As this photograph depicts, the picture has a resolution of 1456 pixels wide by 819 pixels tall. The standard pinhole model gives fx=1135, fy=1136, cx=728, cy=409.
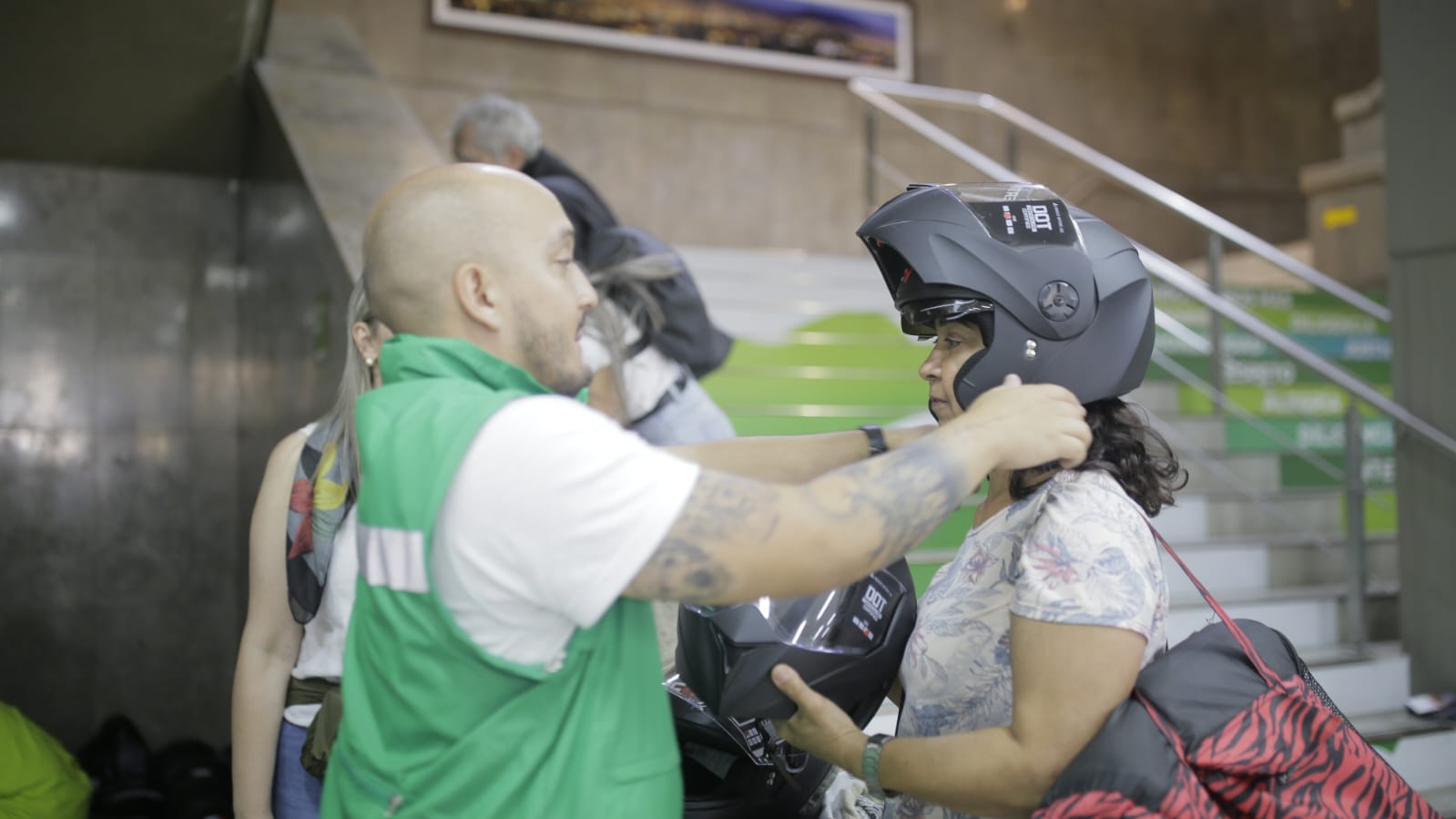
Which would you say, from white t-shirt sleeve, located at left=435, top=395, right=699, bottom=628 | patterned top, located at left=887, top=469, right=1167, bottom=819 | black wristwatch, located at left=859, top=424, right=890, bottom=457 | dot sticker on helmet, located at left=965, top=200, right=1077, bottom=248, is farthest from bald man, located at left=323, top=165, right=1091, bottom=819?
black wristwatch, located at left=859, top=424, right=890, bottom=457

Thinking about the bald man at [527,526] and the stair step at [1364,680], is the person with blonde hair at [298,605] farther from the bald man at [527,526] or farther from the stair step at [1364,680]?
the stair step at [1364,680]

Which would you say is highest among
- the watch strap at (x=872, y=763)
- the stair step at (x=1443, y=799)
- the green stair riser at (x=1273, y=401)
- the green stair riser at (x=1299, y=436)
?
the watch strap at (x=872, y=763)

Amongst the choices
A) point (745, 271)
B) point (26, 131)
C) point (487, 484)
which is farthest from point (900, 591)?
point (26, 131)

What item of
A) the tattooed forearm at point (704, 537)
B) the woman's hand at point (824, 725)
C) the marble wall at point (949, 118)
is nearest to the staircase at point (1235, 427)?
the woman's hand at point (824, 725)

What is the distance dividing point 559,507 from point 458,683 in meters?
0.23

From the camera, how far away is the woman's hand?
1.28m

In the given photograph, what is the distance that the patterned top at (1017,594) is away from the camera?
3.71ft

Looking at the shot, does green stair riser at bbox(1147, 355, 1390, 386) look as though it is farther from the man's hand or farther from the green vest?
the green vest

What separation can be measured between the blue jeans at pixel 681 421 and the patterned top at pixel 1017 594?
121cm

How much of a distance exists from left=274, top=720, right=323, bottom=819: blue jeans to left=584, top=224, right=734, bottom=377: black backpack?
1.12 metres

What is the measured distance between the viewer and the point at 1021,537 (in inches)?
51.3

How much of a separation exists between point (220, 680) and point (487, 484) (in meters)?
5.05

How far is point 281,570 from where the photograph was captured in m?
1.78

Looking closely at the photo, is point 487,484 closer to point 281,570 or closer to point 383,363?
point 383,363
